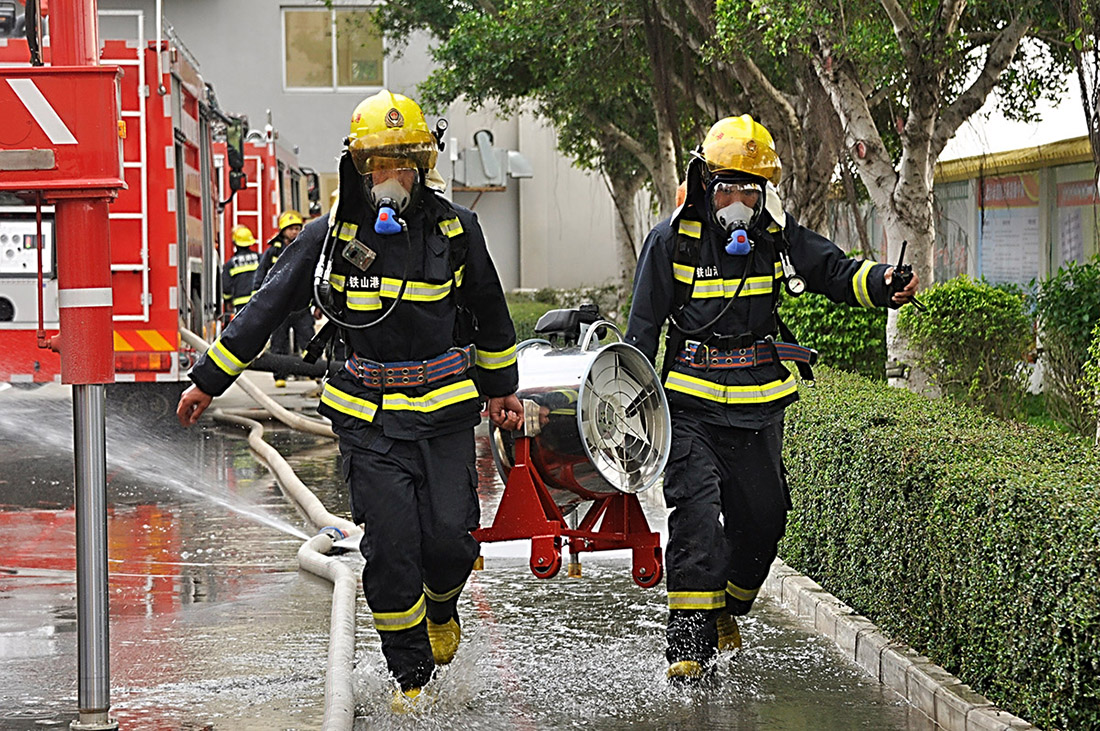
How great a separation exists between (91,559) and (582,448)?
6.09ft

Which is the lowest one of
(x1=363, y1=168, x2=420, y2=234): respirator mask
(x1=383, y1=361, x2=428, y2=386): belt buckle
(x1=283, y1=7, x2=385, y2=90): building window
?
(x1=383, y1=361, x2=428, y2=386): belt buckle

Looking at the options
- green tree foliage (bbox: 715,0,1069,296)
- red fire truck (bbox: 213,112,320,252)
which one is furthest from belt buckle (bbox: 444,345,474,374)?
red fire truck (bbox: 213,112,320,252)

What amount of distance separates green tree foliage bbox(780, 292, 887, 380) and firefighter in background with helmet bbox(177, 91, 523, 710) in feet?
23.6

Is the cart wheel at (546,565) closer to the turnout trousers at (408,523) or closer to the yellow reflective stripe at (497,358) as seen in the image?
the turnout trousers at (408,523)

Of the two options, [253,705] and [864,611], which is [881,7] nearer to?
[864,611]

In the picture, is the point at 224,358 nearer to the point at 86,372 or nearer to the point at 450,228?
the point at 86,372

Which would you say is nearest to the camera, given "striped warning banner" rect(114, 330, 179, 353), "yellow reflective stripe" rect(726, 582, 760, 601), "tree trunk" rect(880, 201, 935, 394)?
"yellow reflective stripe" rect(726, 582, 760, 601)

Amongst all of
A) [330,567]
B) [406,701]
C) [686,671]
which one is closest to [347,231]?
[406,701]

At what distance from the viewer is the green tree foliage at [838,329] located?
12.1m

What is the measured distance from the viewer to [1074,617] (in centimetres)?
414

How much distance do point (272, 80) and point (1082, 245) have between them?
2087 centimetres

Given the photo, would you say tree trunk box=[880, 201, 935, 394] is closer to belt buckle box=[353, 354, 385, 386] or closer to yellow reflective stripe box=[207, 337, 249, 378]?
belt buckle box=[353, 354, 385, 386]

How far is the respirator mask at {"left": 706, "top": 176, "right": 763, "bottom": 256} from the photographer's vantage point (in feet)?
18.3

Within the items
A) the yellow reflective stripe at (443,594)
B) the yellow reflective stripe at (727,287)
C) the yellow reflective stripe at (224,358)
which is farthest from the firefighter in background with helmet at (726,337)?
the yellow reflective stripe at (224,358)
